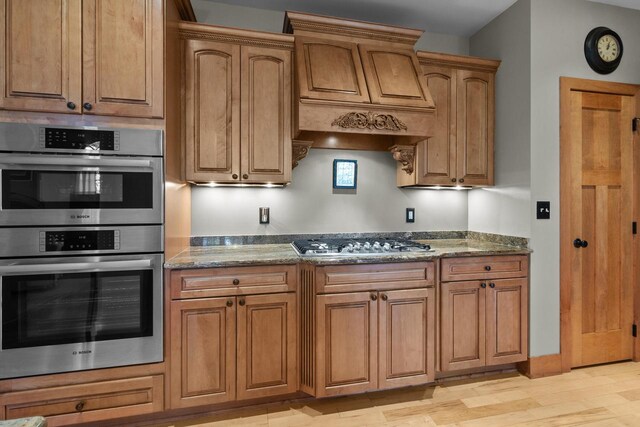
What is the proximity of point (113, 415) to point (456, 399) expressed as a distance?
2.08 m

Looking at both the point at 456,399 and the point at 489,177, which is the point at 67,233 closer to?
the point at 456,399

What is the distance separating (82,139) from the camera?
5.85ft

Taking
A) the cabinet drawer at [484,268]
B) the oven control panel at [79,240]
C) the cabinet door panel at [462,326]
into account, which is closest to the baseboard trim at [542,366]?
the cabinet door panel at [462,326]

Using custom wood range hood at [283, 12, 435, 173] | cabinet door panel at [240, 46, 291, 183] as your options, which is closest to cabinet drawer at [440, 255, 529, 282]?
custom wood range hood at [283, 12, 435, 173]

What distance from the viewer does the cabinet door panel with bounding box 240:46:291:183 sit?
7.57 feet

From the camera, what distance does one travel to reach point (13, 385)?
1.72 meters

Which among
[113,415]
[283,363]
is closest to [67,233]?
[113,415]

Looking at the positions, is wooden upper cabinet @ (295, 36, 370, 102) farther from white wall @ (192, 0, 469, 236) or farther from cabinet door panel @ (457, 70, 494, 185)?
cabinet door panel @ (457, 70, 494, 185)

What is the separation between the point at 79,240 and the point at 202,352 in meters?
0.90

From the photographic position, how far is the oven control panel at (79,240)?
1.74 meters

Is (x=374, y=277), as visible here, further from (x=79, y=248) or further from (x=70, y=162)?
(x=70, y=162)

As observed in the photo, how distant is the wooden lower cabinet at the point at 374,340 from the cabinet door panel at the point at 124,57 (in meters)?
1.55

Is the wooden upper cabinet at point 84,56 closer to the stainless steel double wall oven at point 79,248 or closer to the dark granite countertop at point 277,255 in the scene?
the stainless steel double wall oven at point 79,248

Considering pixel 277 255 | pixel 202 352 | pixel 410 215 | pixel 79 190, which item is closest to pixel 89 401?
pixel 202 352
